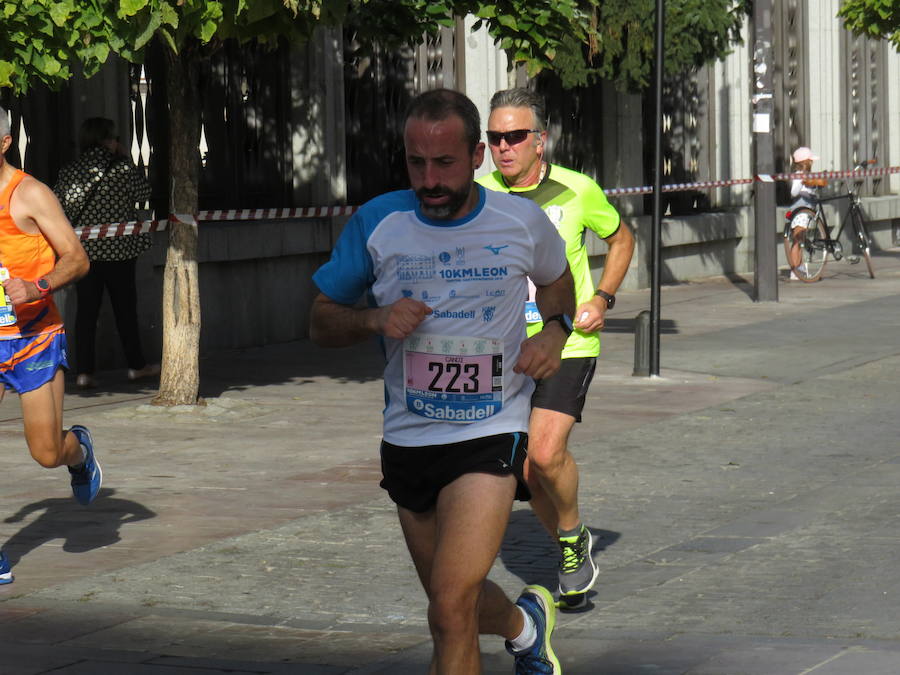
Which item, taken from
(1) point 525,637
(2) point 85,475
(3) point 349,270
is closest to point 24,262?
(2) point 85,475

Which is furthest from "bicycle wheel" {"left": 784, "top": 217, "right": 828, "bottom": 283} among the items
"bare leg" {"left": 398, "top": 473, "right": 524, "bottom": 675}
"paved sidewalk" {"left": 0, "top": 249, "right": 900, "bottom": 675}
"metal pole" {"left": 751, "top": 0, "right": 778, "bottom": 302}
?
"bare leg" {"left": 398, "top": 473, "right": 524, "bottom": 675}

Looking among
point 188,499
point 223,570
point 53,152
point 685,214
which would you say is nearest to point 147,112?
point 53,152

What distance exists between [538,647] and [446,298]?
108 cm

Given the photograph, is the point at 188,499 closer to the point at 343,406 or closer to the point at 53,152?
the point at 343,406

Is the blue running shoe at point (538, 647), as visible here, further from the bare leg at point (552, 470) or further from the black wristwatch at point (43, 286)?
the black wristwatch at point (43, 286)

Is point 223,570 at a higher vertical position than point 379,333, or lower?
lower

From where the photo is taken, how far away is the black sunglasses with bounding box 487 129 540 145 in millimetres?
6371

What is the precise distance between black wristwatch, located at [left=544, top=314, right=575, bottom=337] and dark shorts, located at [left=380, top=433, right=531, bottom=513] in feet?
1.07

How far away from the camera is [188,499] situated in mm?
8508

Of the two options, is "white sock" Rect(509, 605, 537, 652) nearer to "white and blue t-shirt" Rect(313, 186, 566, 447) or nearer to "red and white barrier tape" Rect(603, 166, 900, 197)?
"white and blue t-shirt" Rect(313, 186, 566, 447)

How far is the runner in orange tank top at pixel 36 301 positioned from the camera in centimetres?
685

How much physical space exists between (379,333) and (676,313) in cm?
1355

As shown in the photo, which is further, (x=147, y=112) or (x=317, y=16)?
(x=147, y=112)

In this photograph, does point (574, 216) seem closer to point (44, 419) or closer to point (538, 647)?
point (538, 647)
